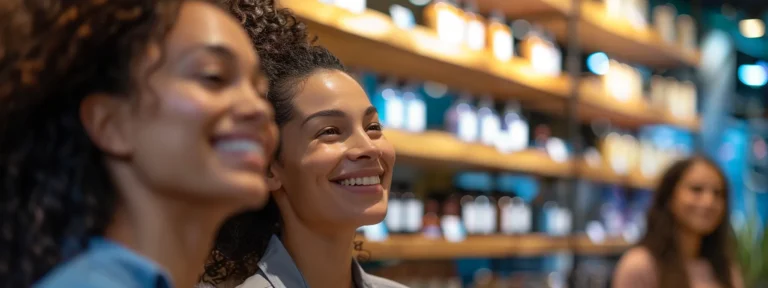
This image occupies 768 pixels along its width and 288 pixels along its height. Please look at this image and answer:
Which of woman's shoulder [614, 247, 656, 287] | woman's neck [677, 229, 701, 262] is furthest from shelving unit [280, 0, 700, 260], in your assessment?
woman's neck [677, 229, 701, 262]

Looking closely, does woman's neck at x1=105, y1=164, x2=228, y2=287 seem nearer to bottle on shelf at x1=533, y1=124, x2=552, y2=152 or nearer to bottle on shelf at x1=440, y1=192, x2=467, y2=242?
bottle on shelf at x1=440, y1=192, x2=467, y2=242

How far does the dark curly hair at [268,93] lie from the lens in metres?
1.43

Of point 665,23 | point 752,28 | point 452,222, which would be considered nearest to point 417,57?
point 452,222

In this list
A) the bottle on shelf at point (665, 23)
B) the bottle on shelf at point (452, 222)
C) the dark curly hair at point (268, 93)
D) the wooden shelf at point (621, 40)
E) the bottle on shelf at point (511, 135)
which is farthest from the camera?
the bottle on shelf at point (665, 23)

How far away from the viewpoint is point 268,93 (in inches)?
56.5

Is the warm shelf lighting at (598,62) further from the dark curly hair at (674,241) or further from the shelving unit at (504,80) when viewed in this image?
the dark curly hair at (674,241)

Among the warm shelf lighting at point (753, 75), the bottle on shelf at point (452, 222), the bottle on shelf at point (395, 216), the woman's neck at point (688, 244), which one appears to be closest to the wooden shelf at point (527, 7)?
the bottle on shelf at point (452, 222)

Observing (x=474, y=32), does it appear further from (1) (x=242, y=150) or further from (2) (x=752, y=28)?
(2) (x=752, y=28)

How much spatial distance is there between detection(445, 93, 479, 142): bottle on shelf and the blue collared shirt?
280cm

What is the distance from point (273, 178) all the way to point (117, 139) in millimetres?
599

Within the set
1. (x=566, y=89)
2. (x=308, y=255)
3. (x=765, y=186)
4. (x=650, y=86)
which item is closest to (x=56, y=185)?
(x=308, y=255)

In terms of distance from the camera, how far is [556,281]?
15.2 feet

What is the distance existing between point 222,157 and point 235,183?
3cm

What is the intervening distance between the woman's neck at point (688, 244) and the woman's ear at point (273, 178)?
218cm
